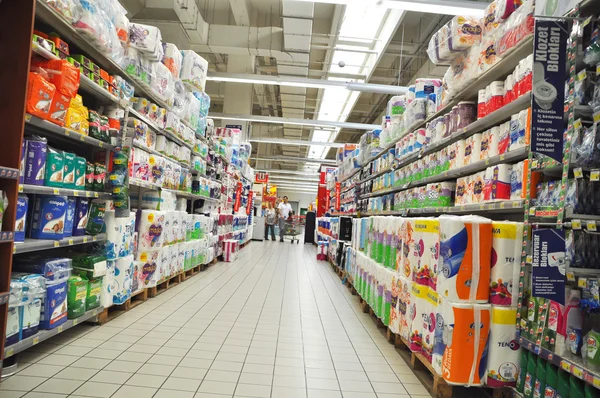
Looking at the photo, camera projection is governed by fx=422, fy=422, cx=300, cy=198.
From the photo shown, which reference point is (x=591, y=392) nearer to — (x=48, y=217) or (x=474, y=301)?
(x=474, y=301)

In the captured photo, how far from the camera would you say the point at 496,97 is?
128 inches

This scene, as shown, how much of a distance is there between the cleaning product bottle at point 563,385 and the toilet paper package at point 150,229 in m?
4.24

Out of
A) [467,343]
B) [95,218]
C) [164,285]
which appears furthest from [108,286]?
[467,343]

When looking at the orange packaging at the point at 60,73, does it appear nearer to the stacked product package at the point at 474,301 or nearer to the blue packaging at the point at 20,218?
the blue packaging at the point at 20,218

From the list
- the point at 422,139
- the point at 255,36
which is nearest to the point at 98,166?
the point at 422,139

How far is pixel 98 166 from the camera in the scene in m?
3.84

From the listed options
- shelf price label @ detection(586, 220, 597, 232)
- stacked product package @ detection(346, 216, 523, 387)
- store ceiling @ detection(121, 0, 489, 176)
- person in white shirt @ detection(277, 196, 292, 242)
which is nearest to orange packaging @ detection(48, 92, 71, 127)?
stacked product package @ detection(346, 216, 523, 387)

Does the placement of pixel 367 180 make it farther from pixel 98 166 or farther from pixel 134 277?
pixel 98 166

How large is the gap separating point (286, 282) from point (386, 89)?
202 inches

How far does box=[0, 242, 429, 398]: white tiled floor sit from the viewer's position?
107 inches

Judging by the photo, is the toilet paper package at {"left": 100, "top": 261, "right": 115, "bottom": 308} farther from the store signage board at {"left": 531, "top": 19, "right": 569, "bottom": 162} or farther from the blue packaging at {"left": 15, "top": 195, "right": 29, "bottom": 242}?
the store signage board at {"left": 531, "top": 19, "right": 569, "bottom": 162}

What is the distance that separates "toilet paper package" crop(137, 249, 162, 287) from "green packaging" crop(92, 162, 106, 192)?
1.30 metres

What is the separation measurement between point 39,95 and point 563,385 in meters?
3.51

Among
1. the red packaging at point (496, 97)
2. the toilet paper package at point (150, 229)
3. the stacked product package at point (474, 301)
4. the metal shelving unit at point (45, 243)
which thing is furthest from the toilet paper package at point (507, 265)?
the toilet paper package at point (150, 229)
